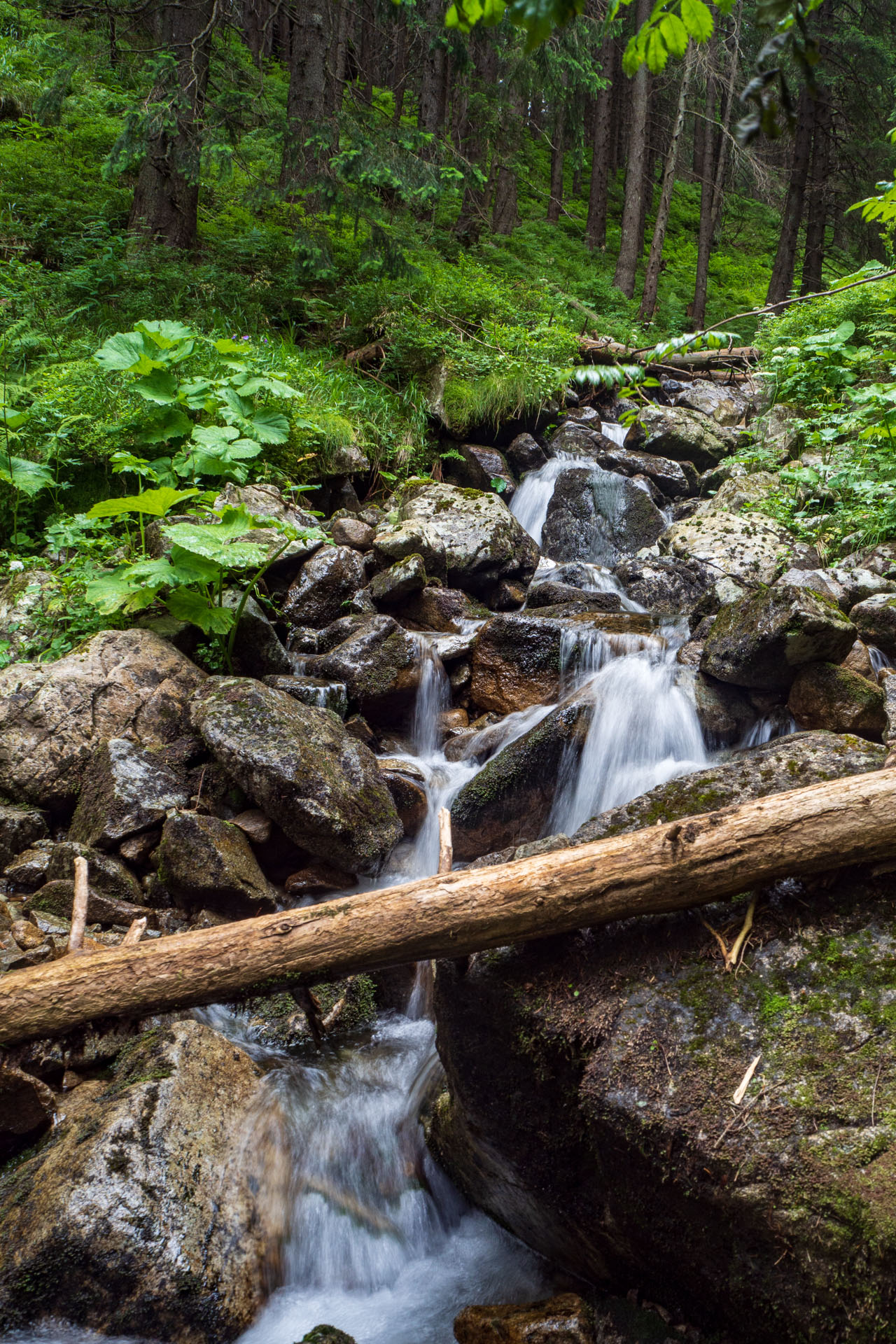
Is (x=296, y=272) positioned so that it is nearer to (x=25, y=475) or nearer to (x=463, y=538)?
(x=463, y=538)

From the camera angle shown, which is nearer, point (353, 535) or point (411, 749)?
point (411, 749)

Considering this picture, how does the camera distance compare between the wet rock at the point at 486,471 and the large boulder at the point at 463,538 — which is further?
the wet rock at the point at 486,471

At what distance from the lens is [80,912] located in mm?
3078

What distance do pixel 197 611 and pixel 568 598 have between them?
3.87m

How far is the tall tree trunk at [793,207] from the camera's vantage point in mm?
14859

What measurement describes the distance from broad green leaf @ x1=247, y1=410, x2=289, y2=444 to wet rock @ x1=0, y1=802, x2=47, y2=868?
11.8 feet

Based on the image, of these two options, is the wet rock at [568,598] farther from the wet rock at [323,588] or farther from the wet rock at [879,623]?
the wet rock at [879,623]

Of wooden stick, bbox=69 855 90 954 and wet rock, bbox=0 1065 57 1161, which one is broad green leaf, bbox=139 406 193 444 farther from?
Answer: wet rock, bbox=0 1065 57 1161

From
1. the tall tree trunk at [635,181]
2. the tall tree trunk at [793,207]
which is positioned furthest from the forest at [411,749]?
the tall tree trunk at [793,207]

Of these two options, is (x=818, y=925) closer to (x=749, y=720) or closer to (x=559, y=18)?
(x=559, y=18)

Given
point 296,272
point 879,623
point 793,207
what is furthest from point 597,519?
point 793,207

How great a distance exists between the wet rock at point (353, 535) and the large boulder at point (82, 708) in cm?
260

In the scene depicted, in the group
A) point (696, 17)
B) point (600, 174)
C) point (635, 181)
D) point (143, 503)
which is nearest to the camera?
point (696, 17)

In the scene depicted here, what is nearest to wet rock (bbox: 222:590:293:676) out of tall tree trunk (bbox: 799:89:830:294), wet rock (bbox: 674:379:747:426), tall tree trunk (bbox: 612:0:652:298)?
wet rock (bbox: 674:379:747:426)
